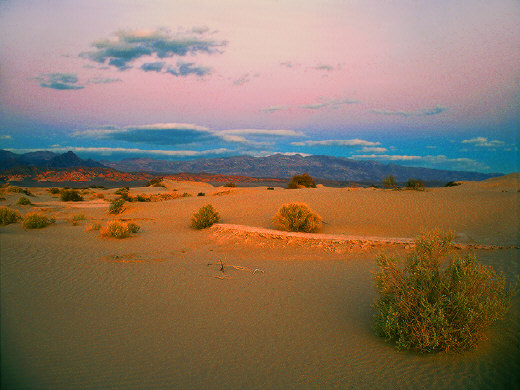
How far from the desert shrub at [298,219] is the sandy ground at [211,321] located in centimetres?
207

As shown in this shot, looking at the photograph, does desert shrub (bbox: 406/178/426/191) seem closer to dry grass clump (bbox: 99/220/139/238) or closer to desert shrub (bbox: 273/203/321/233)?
desert shrub (bbox: 273/203/321/233)

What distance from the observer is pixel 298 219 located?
46.7ft

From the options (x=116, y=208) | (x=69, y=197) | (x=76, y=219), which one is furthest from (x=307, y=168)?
(x=76, y=219)

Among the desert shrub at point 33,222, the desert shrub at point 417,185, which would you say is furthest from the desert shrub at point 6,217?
the desert shrub at point 417,185

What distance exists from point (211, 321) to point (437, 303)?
3466mm

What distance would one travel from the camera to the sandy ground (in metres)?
3.98

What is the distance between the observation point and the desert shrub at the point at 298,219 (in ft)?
46.9

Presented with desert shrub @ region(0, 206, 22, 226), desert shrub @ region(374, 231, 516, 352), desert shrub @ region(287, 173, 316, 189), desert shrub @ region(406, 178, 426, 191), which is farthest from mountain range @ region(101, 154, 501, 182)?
desert shrub @ region(374, 231, 516, 352)

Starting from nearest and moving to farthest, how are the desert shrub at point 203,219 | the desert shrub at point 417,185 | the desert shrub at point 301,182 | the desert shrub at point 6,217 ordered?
1. the desert shrub at point 6,217
2. the desert shrub at point 203,219
3. the desert shrub at point 417,185
4. the desert shrub at point 301,182

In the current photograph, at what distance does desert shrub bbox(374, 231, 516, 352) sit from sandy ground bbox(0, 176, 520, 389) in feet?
0.72

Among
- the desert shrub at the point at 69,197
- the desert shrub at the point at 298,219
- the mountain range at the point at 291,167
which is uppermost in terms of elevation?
the mountain range at the point at 291,167

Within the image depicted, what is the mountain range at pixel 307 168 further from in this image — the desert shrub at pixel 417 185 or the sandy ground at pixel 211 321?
the sandy ground at pixel 211 321

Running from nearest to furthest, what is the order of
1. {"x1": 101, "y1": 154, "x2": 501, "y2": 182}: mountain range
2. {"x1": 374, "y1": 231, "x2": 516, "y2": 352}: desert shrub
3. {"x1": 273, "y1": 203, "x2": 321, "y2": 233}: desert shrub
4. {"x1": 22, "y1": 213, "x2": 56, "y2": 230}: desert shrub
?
{"x1": 374, "y1": 231, "x2": 516, "y2": 352}: desert shrub, {"x1": 273, "y1": 203, "x2": 321, "y2": 233}: desert shrub, {"x1": 22, "y1": 213, "x2": 56, "y2": 230}: desert shrub, {"x1": 101, "y1": 154, "x2": 501, "y2": 182}: mountain range

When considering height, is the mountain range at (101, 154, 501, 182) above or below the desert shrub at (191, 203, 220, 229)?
above
